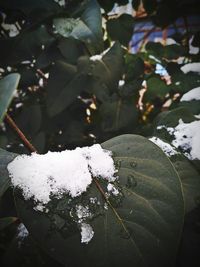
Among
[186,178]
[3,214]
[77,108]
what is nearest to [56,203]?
[186,178]

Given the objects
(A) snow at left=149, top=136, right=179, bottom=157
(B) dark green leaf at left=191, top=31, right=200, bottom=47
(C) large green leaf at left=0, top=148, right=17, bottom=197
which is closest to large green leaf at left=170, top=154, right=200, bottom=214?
(A) snow at left=149, top=136, right=179, bottom=157

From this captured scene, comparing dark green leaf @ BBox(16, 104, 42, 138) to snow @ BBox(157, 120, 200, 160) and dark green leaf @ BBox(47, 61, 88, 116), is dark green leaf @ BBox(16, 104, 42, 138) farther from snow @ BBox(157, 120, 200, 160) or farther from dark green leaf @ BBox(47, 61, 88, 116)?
snow @ BBox(157, 120, 200, 160)

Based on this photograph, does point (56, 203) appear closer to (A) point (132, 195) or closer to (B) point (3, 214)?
(A) point (132, 195)

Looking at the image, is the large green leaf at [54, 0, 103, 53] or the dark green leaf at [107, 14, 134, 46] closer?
the large green leaf at [54, 0, 103, 53]

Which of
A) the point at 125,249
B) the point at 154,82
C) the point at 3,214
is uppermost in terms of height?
the point at 125,249

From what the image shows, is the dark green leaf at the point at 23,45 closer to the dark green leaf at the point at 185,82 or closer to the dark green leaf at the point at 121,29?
the dark green leaf at the point at 121,29

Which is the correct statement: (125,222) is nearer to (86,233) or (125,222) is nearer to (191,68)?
(86,233)
